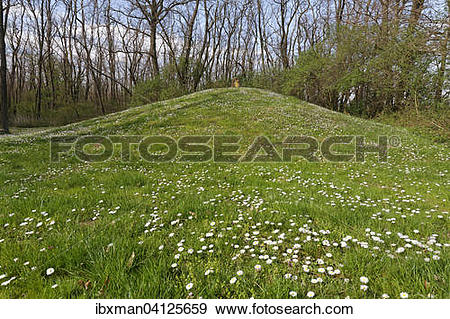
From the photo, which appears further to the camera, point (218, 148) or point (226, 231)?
point (218, 148)

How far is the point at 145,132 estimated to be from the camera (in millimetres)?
12477

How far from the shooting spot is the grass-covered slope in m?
2.26

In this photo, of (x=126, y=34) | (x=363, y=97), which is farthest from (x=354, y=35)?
(x=126, y=34)

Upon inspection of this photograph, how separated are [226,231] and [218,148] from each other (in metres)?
6.70

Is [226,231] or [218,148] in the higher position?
[218,148]

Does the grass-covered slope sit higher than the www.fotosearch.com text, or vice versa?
the www.fotosearch.com text

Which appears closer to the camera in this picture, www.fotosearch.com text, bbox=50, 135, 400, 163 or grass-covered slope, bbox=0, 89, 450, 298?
grass-covered slope, bbox=0, 89, 450, 298

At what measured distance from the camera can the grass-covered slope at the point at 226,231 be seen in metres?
2.26

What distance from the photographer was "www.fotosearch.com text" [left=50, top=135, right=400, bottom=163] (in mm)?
8594

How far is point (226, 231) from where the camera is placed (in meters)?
3.35

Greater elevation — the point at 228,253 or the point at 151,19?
the point at 151,19

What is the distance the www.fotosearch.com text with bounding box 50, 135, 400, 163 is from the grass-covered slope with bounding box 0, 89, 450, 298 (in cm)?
138
